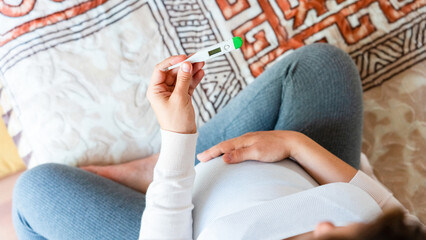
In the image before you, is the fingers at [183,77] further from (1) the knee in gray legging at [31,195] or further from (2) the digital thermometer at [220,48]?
(1) the knee in gray legging at [31,195]

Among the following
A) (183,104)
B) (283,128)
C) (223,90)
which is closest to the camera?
(183,104)

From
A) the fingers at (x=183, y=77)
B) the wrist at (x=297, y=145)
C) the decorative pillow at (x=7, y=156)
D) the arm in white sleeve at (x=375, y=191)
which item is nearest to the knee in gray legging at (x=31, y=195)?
the decorative pillow at (x=7, y=156)

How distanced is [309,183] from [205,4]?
61 centimetres

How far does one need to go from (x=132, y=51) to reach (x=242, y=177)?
51 centimetres

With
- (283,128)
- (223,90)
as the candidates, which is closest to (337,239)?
(283,128)

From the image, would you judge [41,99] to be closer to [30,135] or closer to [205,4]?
[30,135]

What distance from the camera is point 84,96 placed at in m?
0.96

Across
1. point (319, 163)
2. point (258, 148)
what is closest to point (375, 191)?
point (319, 163)

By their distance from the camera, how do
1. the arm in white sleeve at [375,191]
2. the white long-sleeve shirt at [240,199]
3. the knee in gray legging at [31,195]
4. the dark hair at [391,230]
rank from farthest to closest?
the knee in gray legging at [31,195]
the arm in white sleeve at [375,191]
the white long-sleeve shirt at [240,199]
the dark hair at [391,230]

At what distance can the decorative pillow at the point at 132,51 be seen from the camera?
0.94m

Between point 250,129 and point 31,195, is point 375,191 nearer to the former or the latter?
point 250,129

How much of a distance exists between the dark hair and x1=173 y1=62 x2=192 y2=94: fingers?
14.0 inches

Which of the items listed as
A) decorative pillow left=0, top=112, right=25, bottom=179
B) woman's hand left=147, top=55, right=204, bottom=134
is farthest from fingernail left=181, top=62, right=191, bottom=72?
decorative pillow left=0, top=112, right=25, bottom=179

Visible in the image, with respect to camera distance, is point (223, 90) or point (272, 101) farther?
point (223, 90)
